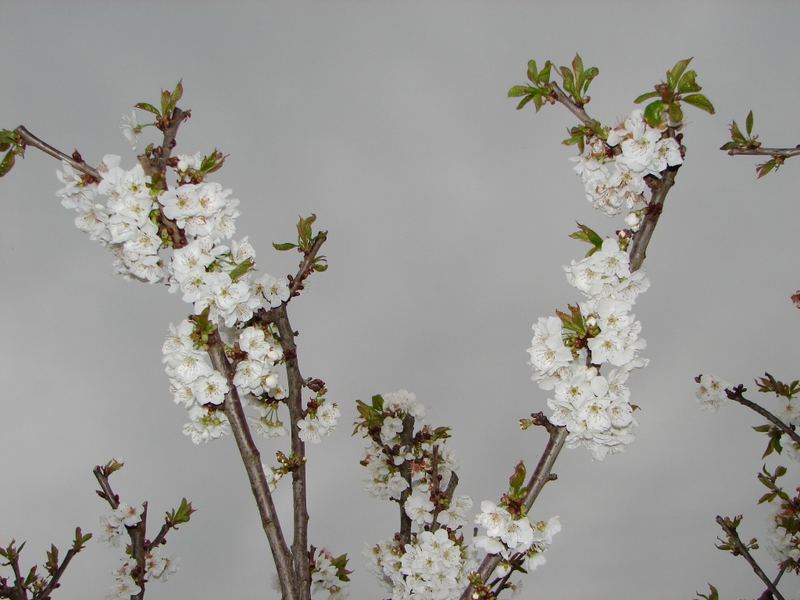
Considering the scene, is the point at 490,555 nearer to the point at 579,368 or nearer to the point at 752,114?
the point at 579,368

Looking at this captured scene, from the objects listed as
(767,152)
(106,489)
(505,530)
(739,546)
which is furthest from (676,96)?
(106,489)

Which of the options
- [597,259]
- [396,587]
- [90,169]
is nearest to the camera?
[597,259]

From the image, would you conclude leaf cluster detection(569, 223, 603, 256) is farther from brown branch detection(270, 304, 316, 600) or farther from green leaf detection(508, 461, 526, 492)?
brown branch detection(270, 304, 316, 600)

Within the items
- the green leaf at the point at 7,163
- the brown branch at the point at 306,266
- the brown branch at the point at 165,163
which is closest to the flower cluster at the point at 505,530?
the brown branch at the point at 306,266

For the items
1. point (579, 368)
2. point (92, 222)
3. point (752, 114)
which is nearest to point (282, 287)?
point (92, 222)

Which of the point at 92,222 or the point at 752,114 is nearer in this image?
the point at 92,222

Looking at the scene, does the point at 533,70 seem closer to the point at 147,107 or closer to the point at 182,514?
the point at 147,107
